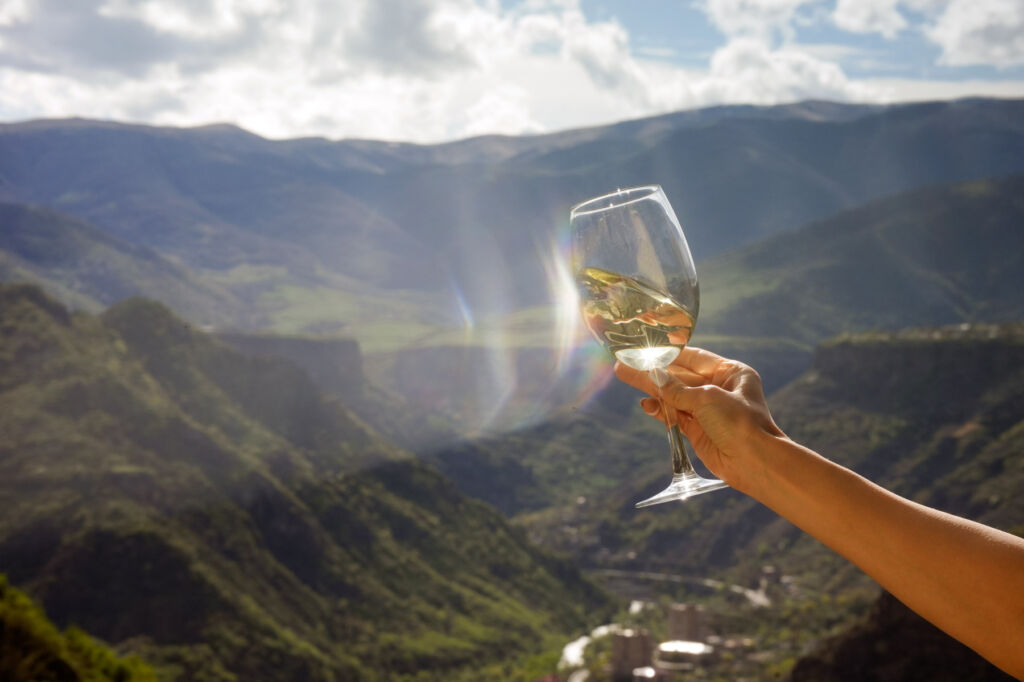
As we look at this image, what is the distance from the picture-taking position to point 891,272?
126 m

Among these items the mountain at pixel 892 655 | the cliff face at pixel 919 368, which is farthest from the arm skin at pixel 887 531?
the cliff face at pixel 919 368

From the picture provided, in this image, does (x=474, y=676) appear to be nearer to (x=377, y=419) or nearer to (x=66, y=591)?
(x=66, y=591)

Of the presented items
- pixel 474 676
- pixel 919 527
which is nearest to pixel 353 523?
pixel 474 676

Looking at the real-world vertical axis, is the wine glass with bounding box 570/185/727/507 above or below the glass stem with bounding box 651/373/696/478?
above

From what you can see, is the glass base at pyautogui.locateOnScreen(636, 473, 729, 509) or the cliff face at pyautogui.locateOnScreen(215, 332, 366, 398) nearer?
the glass base at pyautogui.locateOnScreen(636, 473, 729, 509)

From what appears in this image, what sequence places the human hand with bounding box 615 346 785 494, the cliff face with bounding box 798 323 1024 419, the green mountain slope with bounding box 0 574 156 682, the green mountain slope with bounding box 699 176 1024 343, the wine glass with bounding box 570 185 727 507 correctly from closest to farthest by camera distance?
the human hand with bounding box 615 346 785 494 < the wine glass with bounding box 570 185 727 507 < the green mountain slope with bounding box 0 574 156 682 < the cliff face with bounding box 798 323 1024 419 < the green mountain slope with bounding box 699 176 1024 343

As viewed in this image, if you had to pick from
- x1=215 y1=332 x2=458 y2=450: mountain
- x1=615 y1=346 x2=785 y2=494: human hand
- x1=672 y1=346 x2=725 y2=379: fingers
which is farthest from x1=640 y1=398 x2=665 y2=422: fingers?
x1=215 y1=332 x2=458 y2=450: mountain

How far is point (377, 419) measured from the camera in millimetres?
99750

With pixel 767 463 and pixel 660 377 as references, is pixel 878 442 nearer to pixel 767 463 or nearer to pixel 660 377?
pixel 660 377

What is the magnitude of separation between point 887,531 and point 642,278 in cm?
88

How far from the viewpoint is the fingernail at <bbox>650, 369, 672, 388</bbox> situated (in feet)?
7.76

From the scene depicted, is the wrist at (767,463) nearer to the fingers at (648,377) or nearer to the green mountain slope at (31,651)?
the fingers at (648,377)

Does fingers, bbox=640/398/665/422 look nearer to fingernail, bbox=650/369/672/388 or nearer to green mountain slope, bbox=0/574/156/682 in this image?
fingernail, bbox=650/369/672/388

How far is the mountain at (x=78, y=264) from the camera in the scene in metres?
166
